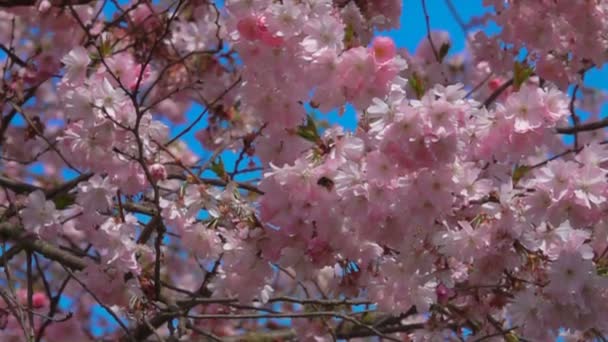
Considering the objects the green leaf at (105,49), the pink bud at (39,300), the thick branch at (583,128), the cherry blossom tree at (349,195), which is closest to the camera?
the cherry blossom tree at (349,195)

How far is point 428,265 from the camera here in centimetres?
279

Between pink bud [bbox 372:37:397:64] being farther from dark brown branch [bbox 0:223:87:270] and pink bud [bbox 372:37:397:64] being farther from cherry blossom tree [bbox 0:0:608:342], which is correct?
dark brown branch [bbox 0:223:87:270]

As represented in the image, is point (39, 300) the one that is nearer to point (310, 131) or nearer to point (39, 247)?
point (39, 247)

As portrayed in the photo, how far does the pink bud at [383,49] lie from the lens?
8.74 ft

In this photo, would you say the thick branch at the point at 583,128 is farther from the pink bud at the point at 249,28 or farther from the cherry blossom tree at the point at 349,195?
the pink bud at the point at 249,28

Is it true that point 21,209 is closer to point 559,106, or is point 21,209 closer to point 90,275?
point 90,275

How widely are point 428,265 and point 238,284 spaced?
63 cm

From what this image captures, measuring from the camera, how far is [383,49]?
267 cm

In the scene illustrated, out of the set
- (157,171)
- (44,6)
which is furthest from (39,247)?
(44,6)

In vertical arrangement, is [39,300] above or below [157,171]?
above

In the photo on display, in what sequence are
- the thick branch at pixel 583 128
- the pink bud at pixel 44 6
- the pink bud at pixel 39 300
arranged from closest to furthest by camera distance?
1. the thick branch at pixel 583 128
2. the pink bud at pixel 44 6
3. the pink bud at pixel 39 300

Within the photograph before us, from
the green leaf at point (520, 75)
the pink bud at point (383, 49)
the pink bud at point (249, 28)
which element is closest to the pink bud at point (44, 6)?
the pink bud at point (249, 28)

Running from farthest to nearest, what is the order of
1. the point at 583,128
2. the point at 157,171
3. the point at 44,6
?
the point at 44,6 → the point at 583,128 → the point at 157,171

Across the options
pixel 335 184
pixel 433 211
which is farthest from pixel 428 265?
pixel 335 184
